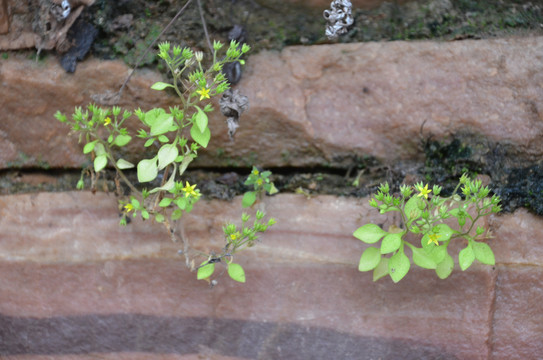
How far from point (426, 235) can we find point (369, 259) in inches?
8.6

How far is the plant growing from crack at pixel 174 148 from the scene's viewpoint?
187cm

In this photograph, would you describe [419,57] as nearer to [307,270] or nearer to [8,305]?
[307,270]

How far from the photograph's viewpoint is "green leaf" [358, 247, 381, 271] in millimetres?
1939

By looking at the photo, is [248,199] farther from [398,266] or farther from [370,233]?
[398,266]

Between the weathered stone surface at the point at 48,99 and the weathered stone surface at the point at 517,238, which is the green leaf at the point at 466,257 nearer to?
the weathered stone surface at the point at 517,238

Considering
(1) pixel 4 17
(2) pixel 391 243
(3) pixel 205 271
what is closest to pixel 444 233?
(2) pixel 391 243

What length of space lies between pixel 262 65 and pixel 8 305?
134 centimetres

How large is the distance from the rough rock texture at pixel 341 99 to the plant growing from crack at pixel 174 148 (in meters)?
0.15

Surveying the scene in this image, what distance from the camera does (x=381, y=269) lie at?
1966 millimetres

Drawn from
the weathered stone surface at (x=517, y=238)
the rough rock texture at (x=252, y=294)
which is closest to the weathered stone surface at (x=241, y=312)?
the rough rock texture at (x=252, y=294)

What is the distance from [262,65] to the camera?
2.25 meters

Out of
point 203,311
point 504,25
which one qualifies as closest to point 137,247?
point 203,311

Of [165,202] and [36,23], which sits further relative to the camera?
[36,23]

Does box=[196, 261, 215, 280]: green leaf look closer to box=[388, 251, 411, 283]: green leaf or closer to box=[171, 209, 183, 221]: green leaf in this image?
box=[171, 209, 183, 221]: green leaf
